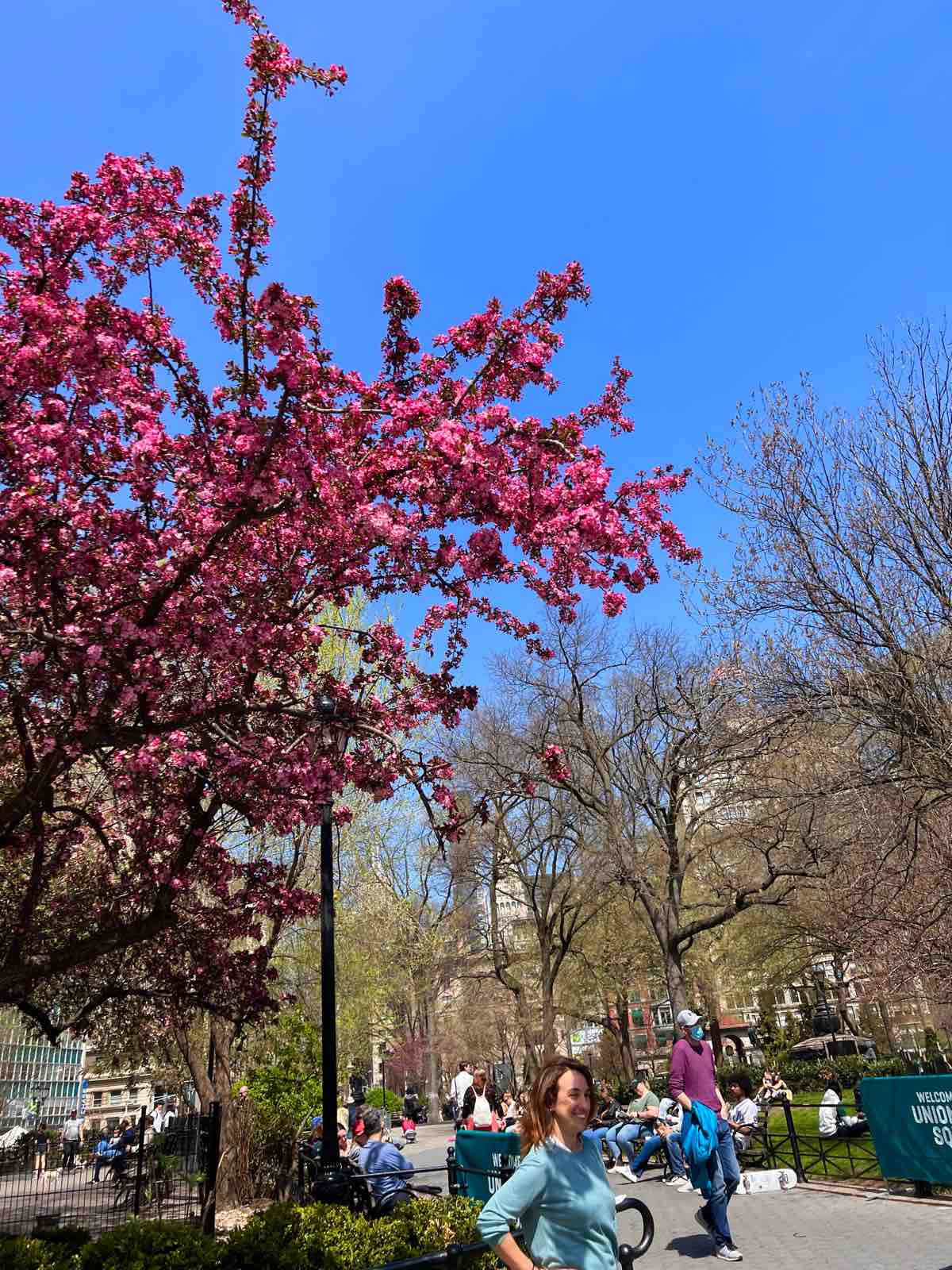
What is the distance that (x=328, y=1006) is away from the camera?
8961 mm

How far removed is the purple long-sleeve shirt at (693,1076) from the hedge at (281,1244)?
2312mm

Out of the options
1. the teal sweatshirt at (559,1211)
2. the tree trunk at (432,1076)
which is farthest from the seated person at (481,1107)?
the tree trunk at (432,1076)

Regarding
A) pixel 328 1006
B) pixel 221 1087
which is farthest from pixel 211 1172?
pixel 221 1087

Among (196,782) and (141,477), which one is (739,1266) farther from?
(141,477)

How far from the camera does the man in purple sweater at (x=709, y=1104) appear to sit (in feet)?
25.5

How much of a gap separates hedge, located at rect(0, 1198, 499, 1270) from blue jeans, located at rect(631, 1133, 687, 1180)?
6.29m

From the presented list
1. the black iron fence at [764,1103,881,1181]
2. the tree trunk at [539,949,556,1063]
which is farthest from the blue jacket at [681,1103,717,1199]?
the tree trunk at [539,949,556,1063]

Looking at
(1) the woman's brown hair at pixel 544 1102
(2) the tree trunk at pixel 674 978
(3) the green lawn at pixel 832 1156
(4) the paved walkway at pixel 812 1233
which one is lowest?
(4) the paved walkway at pixel 812 1233

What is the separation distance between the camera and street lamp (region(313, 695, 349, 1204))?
8.23m

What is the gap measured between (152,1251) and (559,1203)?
524 cm

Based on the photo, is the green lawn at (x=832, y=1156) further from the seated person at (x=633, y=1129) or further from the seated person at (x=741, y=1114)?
the seated person at (x=633, y=1129)

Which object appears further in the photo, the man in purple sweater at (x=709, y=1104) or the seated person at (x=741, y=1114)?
the seated person at (x=741, y=1114)

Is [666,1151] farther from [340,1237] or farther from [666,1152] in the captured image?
[340,1237]

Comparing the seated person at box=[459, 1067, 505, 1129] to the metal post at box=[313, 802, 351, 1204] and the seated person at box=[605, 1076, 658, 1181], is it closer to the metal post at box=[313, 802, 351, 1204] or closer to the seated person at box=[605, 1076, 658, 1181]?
the seated person at box=[605, 1076, 658, 1181]
